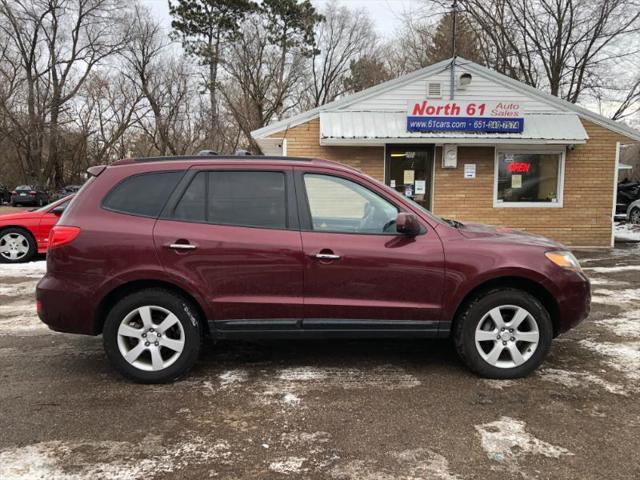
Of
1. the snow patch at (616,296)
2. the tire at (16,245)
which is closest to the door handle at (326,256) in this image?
the snow patch at (616,296)

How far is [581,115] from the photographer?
11.5 m

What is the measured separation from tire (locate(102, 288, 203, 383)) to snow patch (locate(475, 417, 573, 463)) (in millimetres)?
2147

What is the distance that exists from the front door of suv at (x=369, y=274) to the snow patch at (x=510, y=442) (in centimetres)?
91

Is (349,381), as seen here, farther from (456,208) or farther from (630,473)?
(456,208)

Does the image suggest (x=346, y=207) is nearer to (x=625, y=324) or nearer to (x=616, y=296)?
(x=625, y=324)

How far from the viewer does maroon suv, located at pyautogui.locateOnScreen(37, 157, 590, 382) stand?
12.5 feet

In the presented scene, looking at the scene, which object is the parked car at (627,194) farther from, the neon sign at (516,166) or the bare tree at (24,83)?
the bare tree at (24,83)

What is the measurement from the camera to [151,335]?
385 centimetres

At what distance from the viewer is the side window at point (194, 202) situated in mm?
3924

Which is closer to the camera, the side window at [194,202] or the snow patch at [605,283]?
the side window at [194,202]

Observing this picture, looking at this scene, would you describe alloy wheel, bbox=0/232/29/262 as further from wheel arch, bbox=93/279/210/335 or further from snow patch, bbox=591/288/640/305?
snow patch, bbox=591/288/640/305

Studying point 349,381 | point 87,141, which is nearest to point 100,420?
point 349,381

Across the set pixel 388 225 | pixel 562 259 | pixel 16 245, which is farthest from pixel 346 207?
pixel 16 245

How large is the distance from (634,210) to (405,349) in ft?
61.2
